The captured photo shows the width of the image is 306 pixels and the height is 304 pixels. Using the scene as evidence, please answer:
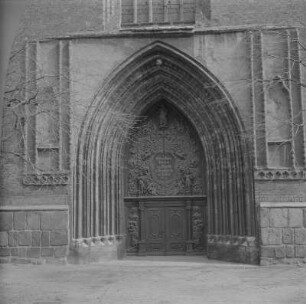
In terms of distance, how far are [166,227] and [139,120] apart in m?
2.99

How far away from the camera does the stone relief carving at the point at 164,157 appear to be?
14.4 meters

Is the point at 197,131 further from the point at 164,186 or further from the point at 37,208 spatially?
the point at 37,208

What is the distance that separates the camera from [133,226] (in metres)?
14.3

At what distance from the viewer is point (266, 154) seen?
12.5 metres

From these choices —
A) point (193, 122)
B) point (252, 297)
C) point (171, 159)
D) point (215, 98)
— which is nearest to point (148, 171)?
point (171, 159)

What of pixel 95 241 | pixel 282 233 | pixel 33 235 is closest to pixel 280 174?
pixel 282 233

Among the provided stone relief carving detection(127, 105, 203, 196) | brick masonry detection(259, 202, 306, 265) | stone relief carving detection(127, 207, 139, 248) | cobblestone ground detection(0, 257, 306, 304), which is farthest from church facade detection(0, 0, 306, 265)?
cobblestone ground detection(0, 257, 306, 304)

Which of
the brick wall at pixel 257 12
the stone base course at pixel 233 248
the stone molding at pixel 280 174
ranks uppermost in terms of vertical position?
the brick wall at pixel 257 12

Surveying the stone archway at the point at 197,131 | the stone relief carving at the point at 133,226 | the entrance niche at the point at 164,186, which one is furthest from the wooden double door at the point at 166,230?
the stone archway at the point at 197,131

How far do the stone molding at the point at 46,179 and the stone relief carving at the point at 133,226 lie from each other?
7.94 ft

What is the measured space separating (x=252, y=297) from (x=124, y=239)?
20.7 feet

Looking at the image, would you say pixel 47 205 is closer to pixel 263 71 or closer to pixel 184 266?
pixel 184 266

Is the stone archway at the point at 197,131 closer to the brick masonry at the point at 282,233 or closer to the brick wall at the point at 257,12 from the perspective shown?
the brick masonry at the point at 282,233

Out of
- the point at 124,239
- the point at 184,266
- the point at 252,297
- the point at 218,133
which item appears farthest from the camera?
the point at 124,239
